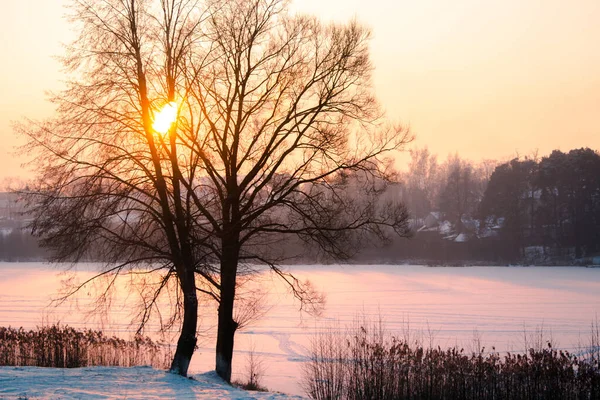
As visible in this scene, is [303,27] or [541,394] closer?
[541,394]

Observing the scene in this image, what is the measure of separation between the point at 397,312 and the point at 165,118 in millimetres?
19435

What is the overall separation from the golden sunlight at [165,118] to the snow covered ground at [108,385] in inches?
209

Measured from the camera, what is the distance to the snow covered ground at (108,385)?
1210 cm

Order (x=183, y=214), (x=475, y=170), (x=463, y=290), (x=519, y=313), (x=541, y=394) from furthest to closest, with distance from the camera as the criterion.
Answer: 1. (x=475, y=170)
2. (x=463, y=290)
3. (x=519, y=313)
4. (x=183, y=214)
5. (x=541, y=394)

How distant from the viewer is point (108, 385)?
13430 mm

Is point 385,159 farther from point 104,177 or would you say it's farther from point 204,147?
point 104,177

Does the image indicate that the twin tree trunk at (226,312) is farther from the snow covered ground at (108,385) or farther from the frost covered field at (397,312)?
the frost covered field at (397,312)

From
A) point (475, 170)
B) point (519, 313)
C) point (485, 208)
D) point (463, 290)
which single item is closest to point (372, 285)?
point (463, 290)

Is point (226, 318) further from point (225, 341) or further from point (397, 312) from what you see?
point (397, 312)

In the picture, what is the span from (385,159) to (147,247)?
5870 mm

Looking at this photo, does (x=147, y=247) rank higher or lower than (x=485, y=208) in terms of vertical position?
lower

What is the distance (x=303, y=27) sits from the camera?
674 inches

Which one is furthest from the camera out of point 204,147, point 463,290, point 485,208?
point 485,208

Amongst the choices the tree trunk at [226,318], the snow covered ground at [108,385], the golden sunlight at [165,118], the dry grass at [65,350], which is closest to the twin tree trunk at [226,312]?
the tree trunk at [226,318]
